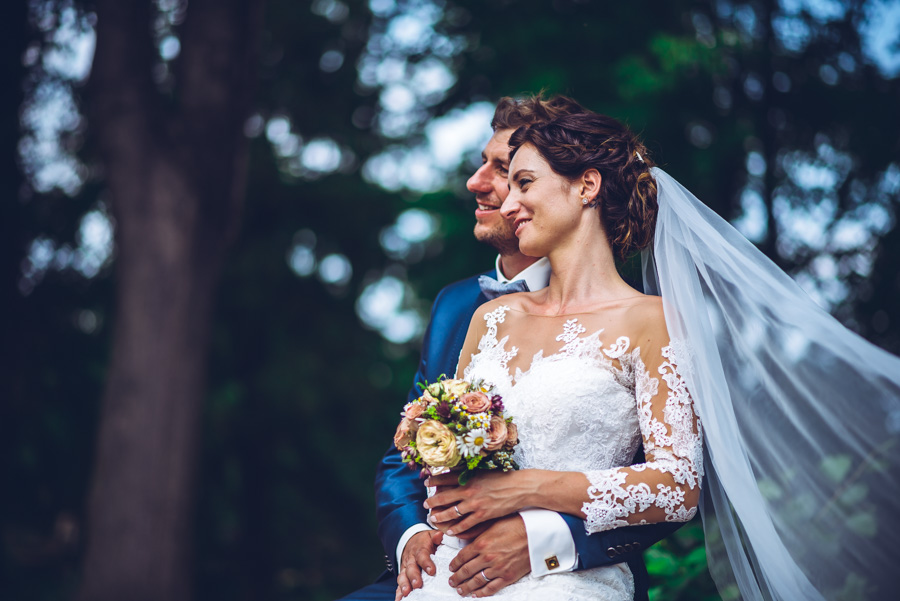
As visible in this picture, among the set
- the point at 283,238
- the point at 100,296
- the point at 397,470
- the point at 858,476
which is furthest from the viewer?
the point at 283,238

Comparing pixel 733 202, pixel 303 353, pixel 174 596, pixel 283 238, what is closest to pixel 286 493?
pixel 303 353

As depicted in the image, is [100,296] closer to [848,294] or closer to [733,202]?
[733,202]

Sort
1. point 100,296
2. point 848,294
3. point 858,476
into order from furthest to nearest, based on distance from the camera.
A: 1. point 100,296
2. point 848,294
3. point 858,476

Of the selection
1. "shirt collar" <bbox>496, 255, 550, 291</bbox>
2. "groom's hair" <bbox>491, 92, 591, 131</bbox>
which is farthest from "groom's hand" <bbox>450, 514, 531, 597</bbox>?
"groom's hair" <bbox>491, 92, 591, 131</bbox>

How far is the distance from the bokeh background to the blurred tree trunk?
22 millimetres

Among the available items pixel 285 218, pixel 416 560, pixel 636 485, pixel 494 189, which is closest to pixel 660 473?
pixel 636 485

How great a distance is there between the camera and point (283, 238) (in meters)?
11.8

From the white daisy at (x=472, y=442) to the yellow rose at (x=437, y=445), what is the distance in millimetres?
23

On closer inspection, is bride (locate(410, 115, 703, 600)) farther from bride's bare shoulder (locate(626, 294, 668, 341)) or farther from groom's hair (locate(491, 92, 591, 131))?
groom's hair (locate(491, 92, 591, 131))

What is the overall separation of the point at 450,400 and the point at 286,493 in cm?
1085

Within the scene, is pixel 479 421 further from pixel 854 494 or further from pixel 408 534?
pixel 854 494

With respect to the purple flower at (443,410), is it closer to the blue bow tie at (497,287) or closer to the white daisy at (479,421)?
the white daisy at (479,421)

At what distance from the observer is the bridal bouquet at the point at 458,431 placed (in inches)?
92.4

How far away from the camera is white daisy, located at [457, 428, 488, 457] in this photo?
235 centimetres
